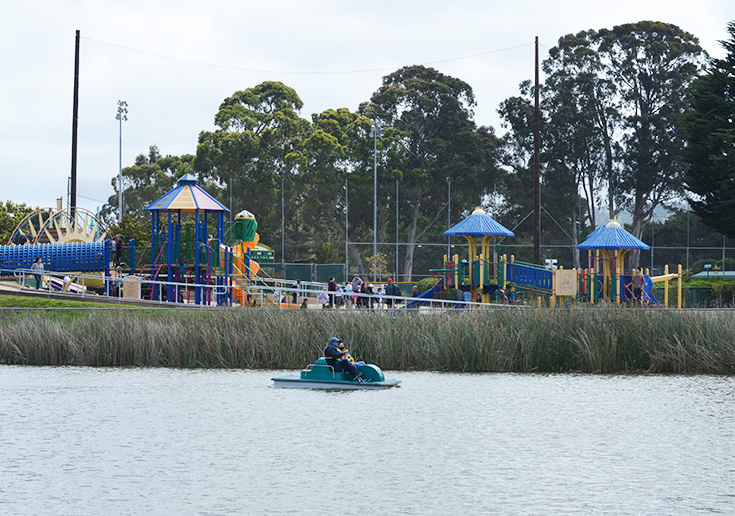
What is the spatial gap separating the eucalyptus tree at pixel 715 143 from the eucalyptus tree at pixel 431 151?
25297 mm

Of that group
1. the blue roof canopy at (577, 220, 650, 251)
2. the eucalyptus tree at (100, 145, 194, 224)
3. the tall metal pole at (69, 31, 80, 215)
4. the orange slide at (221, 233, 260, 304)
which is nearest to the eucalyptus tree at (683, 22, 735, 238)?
the blue roof canopy at (577, 220, 650, 251)

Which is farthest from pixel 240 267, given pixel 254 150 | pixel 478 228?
pixel 254 150

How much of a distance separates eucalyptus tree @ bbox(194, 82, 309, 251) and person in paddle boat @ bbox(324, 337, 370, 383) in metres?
51.3

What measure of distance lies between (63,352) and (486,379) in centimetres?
1073

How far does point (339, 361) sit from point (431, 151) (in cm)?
5374

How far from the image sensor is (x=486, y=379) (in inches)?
923

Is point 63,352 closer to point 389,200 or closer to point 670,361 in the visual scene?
point 670,361

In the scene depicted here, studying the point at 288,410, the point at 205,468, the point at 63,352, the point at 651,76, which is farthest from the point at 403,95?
the point at 205,468

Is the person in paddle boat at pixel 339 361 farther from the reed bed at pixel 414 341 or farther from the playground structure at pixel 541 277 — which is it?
the playground structure at pixel 541 277

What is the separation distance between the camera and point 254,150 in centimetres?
→ 7388

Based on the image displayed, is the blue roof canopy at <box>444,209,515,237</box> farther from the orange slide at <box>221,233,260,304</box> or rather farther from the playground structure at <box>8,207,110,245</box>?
the playground structure at <box>8,207,110,245</box>

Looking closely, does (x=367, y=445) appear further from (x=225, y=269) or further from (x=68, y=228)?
(x=68, y=228)

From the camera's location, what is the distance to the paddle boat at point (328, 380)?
71.5ft

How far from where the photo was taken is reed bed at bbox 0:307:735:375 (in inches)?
957
